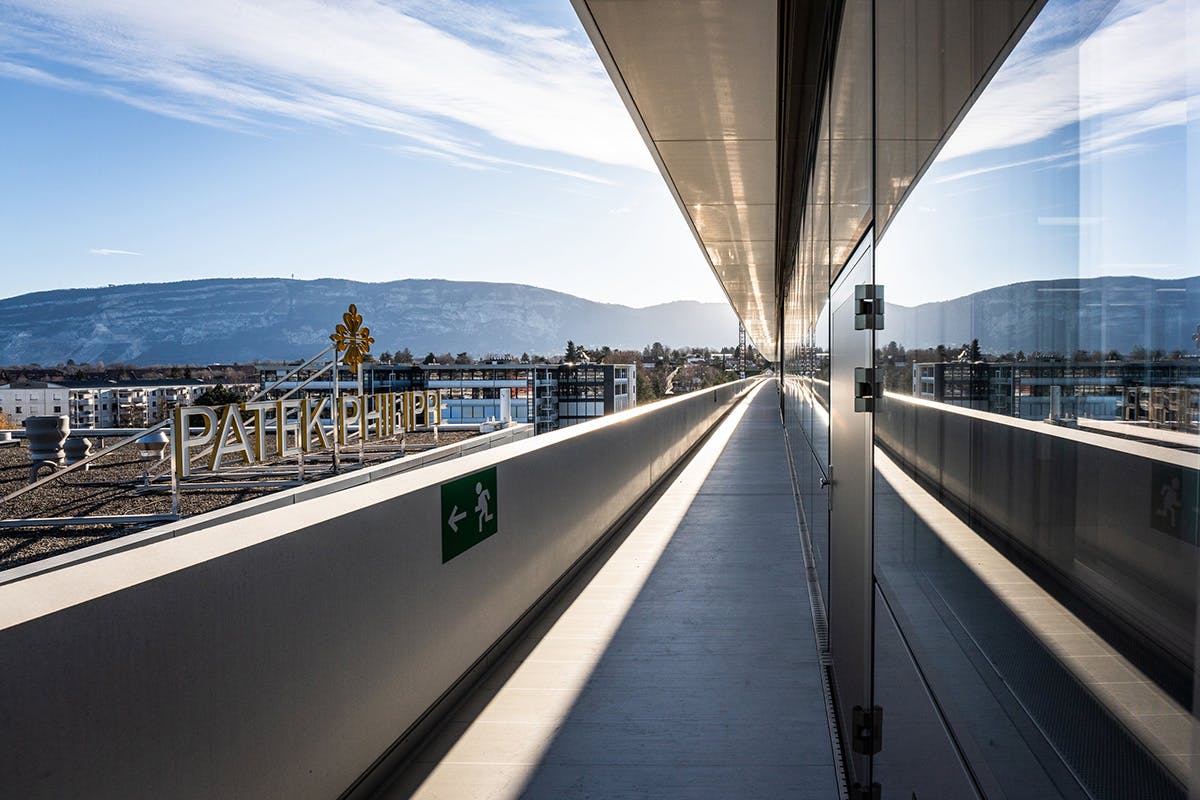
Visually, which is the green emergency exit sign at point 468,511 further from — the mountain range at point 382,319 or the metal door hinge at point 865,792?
the mountain range at point 382,319

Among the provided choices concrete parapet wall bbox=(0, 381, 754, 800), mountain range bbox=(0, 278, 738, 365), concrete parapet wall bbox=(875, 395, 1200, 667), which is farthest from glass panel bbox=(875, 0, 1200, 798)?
mountain range bbox=(0, 278, 738, 365)

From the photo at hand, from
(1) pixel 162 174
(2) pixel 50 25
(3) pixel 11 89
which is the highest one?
(2) pixel 50 25

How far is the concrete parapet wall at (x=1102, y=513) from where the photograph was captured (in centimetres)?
57

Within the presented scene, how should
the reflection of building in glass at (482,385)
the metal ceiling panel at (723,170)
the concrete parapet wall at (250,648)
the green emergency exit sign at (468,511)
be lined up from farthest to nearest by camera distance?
the reflection of building in glass at (482,385) < the metal ceiling panel at (723,170) < the green emergency exit sign at (468,511) < the concrete parapet wall at (250,648)

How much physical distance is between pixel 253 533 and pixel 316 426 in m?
29.0

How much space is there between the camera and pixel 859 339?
8.73 ft

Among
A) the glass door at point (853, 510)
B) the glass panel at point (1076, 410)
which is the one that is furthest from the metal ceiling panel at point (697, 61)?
the glass panel at point (1076, 410)

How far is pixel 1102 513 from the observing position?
26.9 inches

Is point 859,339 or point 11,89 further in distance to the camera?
point 11,89

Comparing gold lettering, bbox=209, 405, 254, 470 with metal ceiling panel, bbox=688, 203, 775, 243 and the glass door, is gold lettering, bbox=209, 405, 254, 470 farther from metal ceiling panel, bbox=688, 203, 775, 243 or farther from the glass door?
the glass door

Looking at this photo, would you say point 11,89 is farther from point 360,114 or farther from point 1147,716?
point 1147,716

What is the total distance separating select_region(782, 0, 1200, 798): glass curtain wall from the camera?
0.59 metres

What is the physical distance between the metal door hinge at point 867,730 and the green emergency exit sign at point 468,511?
64.4 inches

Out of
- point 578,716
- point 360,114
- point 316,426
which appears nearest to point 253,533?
point 578,716
